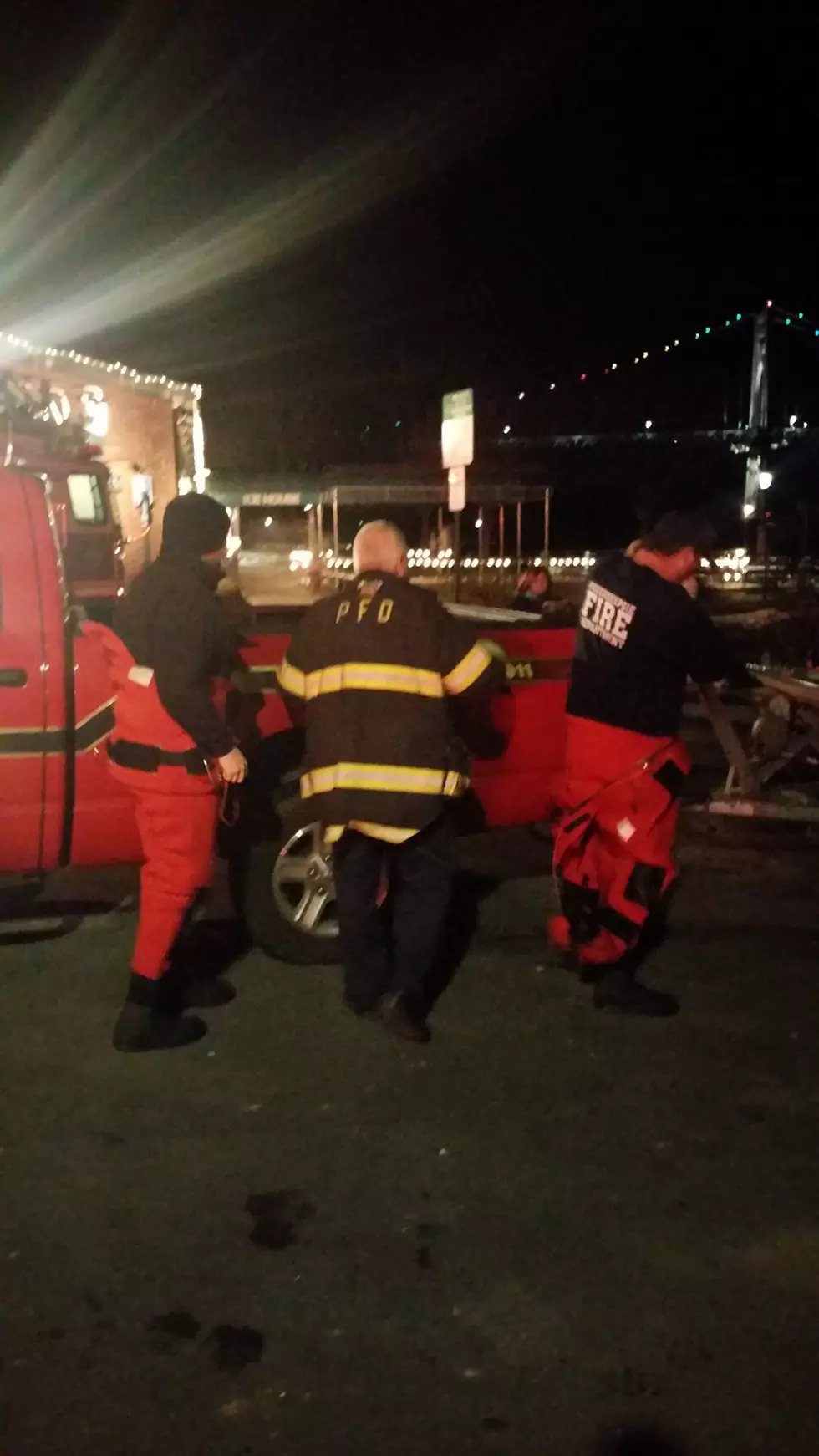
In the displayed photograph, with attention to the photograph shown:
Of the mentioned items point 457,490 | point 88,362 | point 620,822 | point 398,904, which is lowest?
point 398,904

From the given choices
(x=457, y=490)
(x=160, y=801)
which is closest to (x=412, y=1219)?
(x=160, y=801)

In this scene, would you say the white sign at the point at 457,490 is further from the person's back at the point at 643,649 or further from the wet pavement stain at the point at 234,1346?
the wet pavement stain at the point at 234,1346

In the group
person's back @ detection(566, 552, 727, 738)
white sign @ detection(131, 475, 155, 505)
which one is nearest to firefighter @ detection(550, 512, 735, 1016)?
person's back @ detection(566, 552, 727, 738)

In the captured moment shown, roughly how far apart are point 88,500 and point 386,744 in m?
6.57

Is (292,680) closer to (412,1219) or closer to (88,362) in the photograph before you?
(412,1219)

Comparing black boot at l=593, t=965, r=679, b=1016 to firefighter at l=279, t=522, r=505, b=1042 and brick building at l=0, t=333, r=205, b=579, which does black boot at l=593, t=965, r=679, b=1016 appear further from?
brick building at l=0, t=333, r=205, b=579

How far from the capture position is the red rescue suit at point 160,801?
4258mm

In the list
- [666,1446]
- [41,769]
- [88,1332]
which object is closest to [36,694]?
[41,769]

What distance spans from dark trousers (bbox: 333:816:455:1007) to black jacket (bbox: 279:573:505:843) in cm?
18

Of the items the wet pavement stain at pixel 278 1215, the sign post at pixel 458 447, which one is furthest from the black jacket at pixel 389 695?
the sign post at pixel 458 447

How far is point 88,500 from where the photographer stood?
10102mm

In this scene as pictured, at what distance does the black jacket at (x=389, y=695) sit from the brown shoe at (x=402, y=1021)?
2.09 feet

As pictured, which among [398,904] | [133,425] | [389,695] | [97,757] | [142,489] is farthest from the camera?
[142,489]

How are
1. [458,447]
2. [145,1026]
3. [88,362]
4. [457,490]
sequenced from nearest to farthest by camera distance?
[145,1026] < [88,362] < [457,490] < [458,447]
